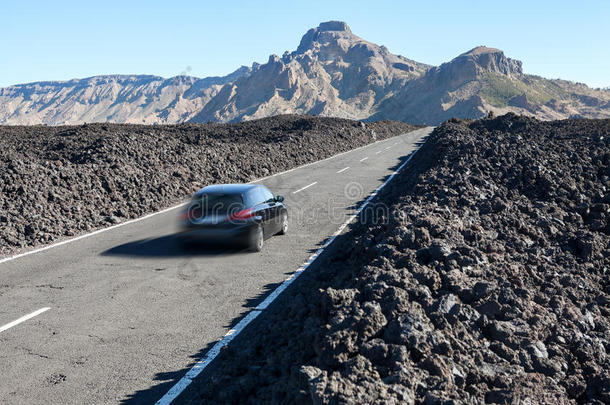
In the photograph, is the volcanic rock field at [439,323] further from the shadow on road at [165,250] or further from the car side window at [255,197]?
the shadow on road at [165,250]

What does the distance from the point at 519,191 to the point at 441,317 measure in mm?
9086

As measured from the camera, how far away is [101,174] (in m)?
16.2

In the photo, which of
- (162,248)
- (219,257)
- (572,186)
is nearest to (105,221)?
(162,248)

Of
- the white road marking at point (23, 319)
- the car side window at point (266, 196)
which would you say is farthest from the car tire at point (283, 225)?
the white road marking at point (23, 319)

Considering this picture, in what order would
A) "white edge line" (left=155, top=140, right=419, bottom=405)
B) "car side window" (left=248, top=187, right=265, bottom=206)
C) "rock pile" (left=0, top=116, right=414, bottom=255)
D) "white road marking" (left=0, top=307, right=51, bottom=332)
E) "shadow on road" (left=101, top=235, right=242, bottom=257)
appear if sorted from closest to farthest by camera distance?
1. "white edge line" (left=155, top=140, right=419, bottom=405)
2. "white road marking" (left=0, top=307, right=51, bottom=332)
3. "shadow on road" (left=101, top=235, right=242, bottom=257)
4. "car side window" (left=248, top=187, right=265, bottom=206)
5. "rock pile" (left=0, top=116, right=414, bottom=255)

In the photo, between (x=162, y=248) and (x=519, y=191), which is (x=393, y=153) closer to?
(x=519, y=191)

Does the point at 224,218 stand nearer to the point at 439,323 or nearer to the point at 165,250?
the point at 165,250

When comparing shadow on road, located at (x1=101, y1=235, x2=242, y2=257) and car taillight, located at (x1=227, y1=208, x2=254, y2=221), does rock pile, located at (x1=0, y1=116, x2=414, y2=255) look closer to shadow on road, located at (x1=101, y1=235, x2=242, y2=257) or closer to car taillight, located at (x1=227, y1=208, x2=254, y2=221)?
shadow on road, located at (x1=101, y1=235, x2=242, y2=257)

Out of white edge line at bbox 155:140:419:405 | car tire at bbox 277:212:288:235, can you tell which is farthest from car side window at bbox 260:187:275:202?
white edge line at bbox 155:140:419:405

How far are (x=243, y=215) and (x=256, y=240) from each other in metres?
0.64

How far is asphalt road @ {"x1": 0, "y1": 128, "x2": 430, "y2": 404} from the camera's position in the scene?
518 centimetres

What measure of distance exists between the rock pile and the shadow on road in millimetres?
2270

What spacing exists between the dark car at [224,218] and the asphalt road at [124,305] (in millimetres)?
387

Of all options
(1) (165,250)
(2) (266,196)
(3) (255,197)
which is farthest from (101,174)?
(3) (255,197)
